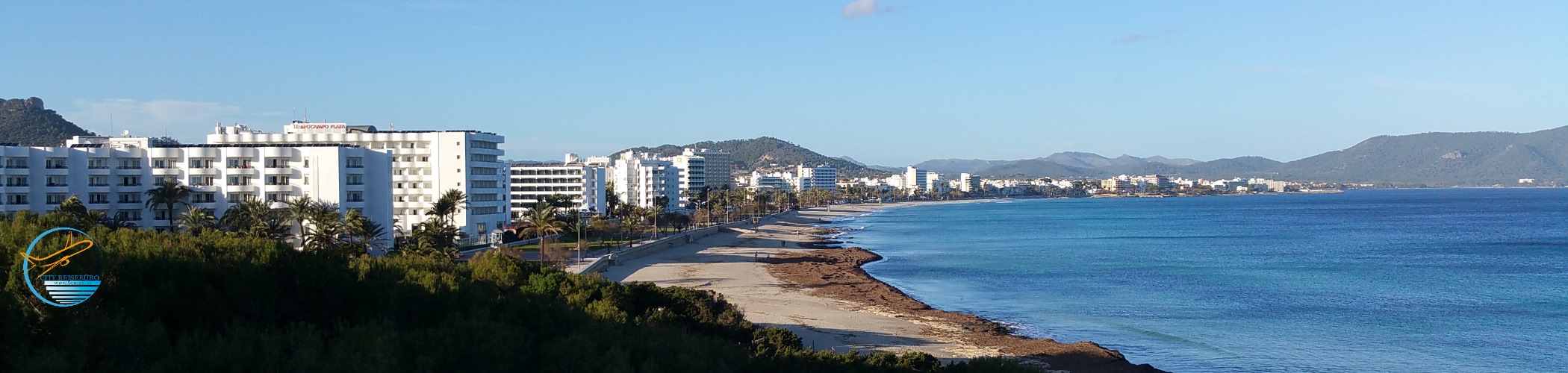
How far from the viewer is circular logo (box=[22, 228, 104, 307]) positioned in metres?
11.9

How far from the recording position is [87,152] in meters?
53.9

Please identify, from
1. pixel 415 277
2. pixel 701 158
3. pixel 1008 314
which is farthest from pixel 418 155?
pixel 701 158

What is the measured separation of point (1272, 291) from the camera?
46.8 meters

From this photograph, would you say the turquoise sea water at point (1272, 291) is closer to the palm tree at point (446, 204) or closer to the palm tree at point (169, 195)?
A: the palm tree at point (446, 204)

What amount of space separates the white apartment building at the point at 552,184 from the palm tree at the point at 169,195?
4543 cm

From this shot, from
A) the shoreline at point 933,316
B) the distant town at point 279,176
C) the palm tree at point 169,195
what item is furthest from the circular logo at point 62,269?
the palm tree at point 169,195

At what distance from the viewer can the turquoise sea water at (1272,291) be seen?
1211 inches

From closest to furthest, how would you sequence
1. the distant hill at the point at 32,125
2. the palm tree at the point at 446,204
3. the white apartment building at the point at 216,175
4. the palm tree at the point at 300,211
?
the palm tree at the point at 300,211, the palm tree at the point at 446,204, the white apartment building at the point at 216,175, the distant hill at the point at 32,125

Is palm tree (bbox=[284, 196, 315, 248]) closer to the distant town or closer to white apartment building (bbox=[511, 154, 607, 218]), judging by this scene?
the distant town

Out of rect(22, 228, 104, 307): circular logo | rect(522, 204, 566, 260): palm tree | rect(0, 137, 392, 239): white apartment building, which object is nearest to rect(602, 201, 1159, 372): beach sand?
rect(522, 204, 566, 260): palm tree

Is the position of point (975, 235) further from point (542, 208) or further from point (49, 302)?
point (49, 302)

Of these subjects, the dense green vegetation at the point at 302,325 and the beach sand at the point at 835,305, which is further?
the beach sand at the point at 835,305

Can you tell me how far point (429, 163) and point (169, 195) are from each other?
19.3 meters

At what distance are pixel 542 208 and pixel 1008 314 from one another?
2233 centimetres
